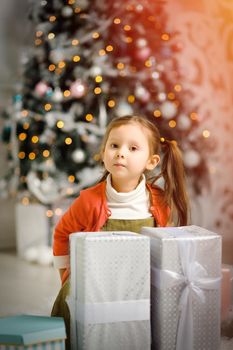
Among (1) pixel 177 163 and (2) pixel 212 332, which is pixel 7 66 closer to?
(1) pixel 177 163

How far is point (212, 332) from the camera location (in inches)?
60.3

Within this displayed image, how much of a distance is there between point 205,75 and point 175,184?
1.74 metres

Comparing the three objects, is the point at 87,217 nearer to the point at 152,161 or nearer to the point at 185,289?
the point at 152,161

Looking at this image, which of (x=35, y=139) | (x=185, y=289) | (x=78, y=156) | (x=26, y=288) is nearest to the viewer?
(x=185, y=289)

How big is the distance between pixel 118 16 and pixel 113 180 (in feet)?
5.17

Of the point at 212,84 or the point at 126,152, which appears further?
the point at 212,84

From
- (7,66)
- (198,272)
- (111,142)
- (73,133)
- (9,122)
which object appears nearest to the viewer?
(198,272)

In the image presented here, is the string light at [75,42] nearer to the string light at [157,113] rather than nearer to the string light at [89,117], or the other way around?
the string light at [89,117]

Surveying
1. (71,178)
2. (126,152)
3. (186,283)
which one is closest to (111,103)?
(71,178)

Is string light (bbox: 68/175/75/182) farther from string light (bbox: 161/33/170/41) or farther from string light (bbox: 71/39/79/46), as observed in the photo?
string light (bbox: 161/33/170/41)

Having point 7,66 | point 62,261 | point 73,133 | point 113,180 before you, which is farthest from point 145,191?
point 7,66

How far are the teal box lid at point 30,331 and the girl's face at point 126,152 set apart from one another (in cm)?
49

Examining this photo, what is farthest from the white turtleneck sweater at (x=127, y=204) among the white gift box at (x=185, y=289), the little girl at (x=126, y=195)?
the white gift box at (x=185, y=289)

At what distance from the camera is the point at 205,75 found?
3.42 metres
